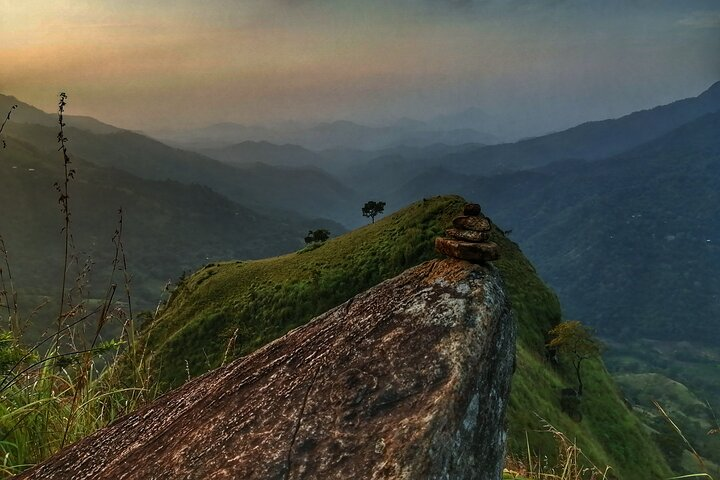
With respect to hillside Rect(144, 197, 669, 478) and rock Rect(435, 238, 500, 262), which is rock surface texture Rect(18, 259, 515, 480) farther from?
hillside Rect(144, 197, 669, 478)

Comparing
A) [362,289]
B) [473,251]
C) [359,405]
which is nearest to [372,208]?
[362,289]

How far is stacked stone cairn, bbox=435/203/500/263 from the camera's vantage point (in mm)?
3162

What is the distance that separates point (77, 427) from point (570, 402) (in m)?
43.3

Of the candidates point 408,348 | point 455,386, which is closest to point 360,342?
point 408,348

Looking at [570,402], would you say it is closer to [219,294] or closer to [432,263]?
[219,294]

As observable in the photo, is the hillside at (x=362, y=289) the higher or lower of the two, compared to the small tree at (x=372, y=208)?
lower

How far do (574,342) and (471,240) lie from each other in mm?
47931

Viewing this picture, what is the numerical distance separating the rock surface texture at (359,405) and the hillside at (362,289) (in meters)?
32.8

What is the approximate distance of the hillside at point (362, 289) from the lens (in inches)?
1517

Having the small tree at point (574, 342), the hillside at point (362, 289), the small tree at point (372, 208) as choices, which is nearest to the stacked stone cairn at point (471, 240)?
the hillside at point (362, 289)

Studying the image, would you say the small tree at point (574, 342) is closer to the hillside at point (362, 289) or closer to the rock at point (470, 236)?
the hillside at point (362, 289)

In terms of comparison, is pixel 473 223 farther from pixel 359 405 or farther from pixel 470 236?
pixel 359 405

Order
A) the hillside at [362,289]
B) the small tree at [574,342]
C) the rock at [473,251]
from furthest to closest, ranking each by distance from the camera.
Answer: the small tree at [574,342] < the hillside at [362,289] < the rock at [473,251]

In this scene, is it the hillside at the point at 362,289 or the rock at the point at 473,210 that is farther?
the hillside at the point at 362,289
